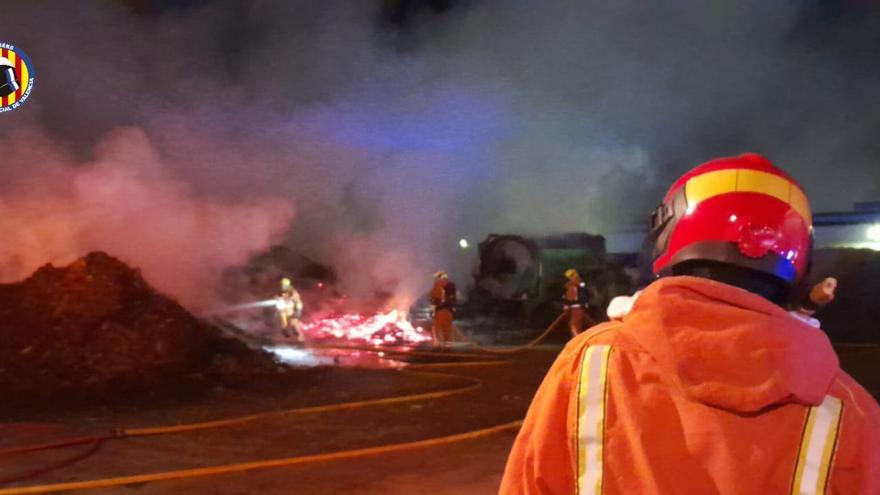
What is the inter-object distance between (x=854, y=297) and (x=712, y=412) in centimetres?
1651

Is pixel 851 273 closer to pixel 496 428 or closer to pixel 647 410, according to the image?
pixel 496 428

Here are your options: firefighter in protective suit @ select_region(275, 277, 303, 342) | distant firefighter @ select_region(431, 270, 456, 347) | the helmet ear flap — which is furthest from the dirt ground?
firefighter in protective suit @ select_region(275, 277, 303, 342)

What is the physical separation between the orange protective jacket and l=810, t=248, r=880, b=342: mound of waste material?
15398mm

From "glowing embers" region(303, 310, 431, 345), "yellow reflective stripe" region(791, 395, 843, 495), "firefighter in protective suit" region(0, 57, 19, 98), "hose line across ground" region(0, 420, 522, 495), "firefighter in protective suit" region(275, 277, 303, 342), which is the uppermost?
"firefighter in protective suit" region(0, 57, 19, 98)

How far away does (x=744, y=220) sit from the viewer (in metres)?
1.29

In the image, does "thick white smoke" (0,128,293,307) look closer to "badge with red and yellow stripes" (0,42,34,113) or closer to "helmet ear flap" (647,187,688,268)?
"badge with red and yellow stripes" (0,42,34,113)

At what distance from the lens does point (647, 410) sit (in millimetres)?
1125

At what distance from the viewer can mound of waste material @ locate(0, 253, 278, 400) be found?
26.8 ft

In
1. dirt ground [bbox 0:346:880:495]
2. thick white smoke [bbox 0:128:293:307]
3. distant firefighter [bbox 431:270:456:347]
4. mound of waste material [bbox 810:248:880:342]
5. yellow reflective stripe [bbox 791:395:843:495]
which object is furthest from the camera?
mound of waste material [bbox 810:248:880:342]

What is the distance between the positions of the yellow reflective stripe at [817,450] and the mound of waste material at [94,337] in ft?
27.0

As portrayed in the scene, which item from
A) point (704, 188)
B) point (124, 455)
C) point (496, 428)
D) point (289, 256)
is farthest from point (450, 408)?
point (289, 256)

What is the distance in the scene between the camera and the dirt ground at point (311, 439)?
15.7 feet

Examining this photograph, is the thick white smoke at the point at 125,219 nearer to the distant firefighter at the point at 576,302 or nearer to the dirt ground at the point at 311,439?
the dirt ground at the point at 311,439

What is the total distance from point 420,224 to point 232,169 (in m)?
5.76
